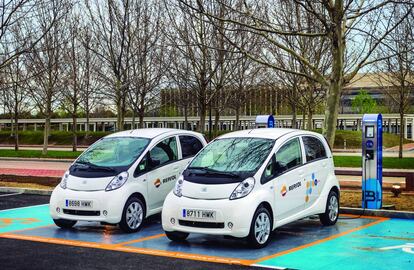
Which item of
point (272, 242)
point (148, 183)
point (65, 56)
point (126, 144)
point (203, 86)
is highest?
point (65, 56)

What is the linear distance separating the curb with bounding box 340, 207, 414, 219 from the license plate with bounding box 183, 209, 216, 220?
4.43m

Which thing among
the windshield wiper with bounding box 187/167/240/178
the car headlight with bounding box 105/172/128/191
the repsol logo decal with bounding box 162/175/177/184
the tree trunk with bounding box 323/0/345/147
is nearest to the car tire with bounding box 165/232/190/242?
the windshield wiper with bounding box 187/167/240/178

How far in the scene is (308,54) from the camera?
21875mm

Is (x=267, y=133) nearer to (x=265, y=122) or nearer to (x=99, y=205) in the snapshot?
(x=99, y=205)

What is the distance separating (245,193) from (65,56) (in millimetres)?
25013

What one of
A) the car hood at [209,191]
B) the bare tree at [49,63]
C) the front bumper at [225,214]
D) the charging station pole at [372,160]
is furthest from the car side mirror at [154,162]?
the bare tree at [49,63]

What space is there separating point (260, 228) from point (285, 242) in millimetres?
752

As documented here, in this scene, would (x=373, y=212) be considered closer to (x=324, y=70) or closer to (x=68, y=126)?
(x=324, y=70)

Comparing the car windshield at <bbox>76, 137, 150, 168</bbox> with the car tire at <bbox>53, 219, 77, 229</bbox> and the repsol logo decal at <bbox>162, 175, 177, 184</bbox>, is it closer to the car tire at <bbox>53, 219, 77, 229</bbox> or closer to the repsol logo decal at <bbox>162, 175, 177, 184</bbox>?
the repsol logo decal at <bbox>162, 175, 177, 184</bbox>

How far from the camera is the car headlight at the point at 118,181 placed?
365 inches

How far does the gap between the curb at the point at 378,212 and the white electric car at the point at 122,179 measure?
11.2ft

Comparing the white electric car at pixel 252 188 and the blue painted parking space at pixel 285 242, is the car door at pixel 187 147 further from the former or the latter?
the white electric car at pixel 252 188

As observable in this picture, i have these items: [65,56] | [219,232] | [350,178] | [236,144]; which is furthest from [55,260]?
[65,56]

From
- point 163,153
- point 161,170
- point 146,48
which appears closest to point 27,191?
point 163,153
